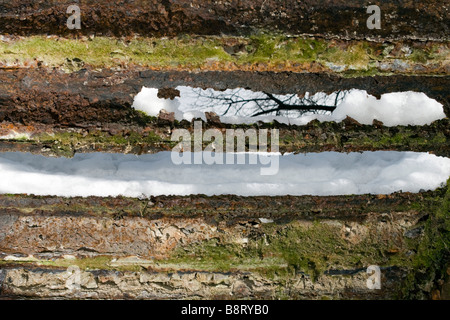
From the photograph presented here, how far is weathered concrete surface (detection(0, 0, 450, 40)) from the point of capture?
2029mm

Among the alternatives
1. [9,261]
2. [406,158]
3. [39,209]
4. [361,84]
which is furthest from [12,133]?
[406,158]

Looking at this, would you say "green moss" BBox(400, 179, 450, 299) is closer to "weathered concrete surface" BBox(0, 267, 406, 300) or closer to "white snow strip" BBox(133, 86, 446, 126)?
"weathered concrete surface" BBox(0, 267, 406, 300)

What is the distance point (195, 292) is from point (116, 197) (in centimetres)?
108

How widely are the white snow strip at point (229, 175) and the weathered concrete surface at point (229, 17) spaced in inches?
35.4

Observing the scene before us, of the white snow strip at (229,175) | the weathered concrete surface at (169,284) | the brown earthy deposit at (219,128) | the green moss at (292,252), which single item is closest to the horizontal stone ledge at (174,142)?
the brown earthy deposit at (219,128)

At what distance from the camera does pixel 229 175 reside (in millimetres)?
2586

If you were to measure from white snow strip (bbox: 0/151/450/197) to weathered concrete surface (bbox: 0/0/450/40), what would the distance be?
2.95 feet

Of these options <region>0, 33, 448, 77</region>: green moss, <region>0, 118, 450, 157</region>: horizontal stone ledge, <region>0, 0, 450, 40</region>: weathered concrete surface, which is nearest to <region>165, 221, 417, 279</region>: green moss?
<region>0, 118, 450, 157</region>: horizontal stone ledge

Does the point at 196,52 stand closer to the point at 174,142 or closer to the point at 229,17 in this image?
the point at 229,17

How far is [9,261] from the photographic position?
284 cm

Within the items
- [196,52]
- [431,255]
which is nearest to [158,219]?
[196,52]

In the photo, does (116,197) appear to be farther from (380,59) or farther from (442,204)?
(442,204)

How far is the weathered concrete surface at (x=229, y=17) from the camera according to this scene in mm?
2029

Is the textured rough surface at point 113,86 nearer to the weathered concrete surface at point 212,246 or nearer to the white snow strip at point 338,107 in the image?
the white snow strip at point 338,107
